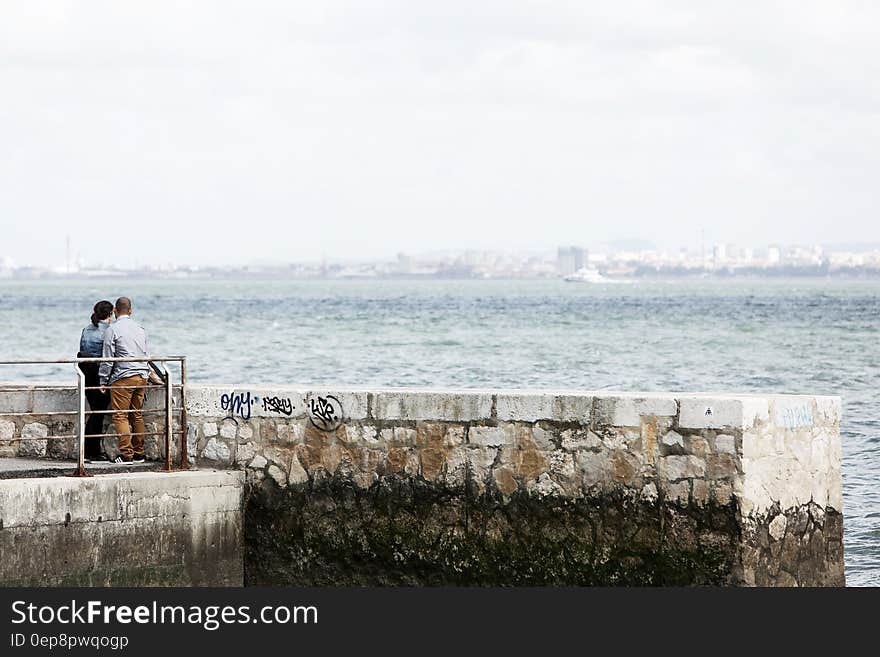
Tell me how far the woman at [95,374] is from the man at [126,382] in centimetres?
16

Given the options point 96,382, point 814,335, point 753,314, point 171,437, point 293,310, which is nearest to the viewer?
point 171,437

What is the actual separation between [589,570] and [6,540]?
3730mm

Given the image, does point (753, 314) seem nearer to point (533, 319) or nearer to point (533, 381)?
point (533, 319)

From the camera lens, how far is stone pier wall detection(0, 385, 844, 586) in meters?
9.90

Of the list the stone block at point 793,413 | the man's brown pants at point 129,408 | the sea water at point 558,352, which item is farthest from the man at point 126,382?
the sea water at point 558,352

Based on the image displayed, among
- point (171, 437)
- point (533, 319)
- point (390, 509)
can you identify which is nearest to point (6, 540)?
point (171, 437)

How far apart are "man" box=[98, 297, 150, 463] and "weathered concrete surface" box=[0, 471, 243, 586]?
0.81 metres

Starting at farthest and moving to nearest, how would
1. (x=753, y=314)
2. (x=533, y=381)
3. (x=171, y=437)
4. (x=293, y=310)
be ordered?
(x=293, y=310), (x=753, y=314), (x=533, y=381), (x=171, y=437)

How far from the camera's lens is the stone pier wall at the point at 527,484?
32.5 ft

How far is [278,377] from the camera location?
4022 centimetres

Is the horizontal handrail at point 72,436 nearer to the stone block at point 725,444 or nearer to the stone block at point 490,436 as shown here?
the stone block at point 490,436

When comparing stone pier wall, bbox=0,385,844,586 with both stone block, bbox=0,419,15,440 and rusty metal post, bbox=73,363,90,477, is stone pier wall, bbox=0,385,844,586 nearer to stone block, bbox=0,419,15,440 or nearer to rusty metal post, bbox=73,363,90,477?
rusty metal post, bbox=73,363,90,477

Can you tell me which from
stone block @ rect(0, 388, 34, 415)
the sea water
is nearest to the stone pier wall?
stone block @ rect(0, 388, 34, 415)

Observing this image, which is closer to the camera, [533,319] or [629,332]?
[629,332]
